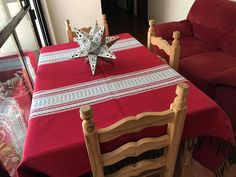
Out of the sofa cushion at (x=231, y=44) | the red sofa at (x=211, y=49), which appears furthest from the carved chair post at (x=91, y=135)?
the sofa cushion at (x=231, y=44)

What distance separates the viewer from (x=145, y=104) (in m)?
1.01

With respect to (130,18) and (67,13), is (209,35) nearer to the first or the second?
(67,13)

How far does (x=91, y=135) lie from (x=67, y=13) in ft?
8.71

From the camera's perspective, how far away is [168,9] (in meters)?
3.73

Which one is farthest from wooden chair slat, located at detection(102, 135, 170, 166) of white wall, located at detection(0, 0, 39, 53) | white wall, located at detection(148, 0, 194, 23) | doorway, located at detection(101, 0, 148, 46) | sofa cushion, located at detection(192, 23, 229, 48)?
doorway, located at detection(101, 0, 148, 46)

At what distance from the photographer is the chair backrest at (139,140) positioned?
0.70 meters

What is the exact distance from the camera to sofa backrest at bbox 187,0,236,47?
Result: 2.20 m

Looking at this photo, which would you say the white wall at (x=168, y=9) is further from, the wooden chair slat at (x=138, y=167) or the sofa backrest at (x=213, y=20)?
the wooden chair slat at (x=138, y=167)

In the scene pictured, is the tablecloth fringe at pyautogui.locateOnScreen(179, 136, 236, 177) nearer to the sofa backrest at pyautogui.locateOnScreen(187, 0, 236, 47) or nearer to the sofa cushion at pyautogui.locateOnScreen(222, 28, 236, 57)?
the sofa cushion at pyautogui.locateOnScreen(222, 28, 236, 57)

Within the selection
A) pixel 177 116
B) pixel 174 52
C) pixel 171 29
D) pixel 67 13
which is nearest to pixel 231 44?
pixel 171 29

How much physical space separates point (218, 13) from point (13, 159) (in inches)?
96.3

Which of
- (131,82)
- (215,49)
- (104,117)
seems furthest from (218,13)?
(104,117)

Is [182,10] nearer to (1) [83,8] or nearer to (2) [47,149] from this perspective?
(1) [83,8]

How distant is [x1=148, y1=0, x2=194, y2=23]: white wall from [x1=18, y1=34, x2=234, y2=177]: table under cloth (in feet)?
7.26
